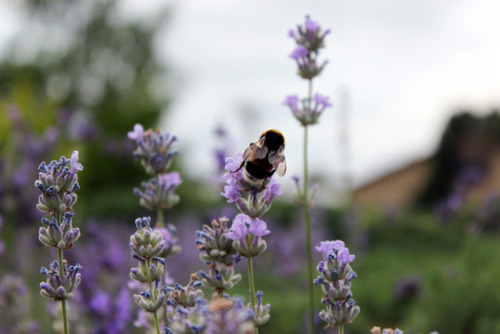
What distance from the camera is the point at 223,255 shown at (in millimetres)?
1538

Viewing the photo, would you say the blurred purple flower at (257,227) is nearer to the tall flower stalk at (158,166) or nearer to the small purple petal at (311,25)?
the tall flower stalk at (158,166)

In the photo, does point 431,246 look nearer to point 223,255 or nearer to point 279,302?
point 279,302

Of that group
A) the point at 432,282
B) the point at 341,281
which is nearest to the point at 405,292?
the point at 432,282

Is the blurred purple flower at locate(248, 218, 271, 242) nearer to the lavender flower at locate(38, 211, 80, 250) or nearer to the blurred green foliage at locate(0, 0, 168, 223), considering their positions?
the lavender flower at locate(38, 211, 80, 250)

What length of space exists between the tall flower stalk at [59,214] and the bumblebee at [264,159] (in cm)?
42

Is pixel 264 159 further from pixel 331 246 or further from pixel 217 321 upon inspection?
pixel 217 321

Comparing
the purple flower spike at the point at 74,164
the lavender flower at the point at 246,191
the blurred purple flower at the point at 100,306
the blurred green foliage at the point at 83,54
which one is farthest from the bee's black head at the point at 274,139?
the blurred green foliage at the point at 83,54

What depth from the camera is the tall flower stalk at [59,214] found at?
1447 millimetres

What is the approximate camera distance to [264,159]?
1774 millimetres

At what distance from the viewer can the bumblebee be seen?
162 centimetres

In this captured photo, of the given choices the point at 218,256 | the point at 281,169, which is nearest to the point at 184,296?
the point at 218,256

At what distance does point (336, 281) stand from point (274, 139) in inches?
22.8

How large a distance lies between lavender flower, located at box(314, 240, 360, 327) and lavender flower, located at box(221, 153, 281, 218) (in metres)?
0.19

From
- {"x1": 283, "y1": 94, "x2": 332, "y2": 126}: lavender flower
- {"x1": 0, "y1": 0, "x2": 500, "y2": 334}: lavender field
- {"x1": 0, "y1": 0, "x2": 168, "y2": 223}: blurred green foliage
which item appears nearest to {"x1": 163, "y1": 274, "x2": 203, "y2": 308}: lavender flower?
{"x1": 0, "y1": 0, "x2": 500, "y2": 334}: lavender field
